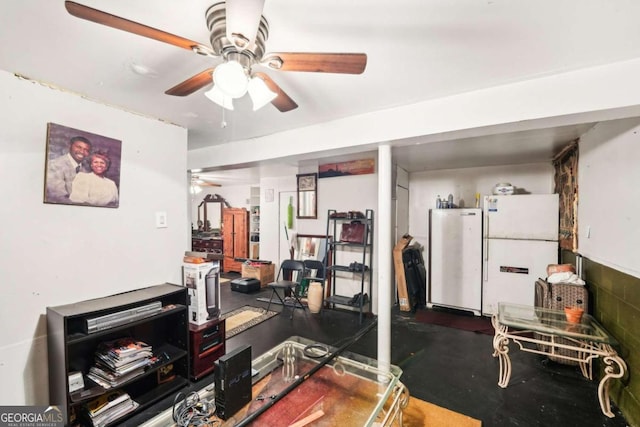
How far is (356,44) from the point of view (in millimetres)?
1345

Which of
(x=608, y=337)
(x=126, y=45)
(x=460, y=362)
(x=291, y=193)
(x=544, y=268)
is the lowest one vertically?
(x=460, y=362)

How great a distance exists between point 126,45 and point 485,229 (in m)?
4.18

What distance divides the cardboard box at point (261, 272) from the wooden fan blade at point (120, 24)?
15.0ft

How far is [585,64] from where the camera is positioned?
1.51 metres

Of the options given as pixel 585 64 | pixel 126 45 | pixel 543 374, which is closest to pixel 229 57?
pixel 126 45

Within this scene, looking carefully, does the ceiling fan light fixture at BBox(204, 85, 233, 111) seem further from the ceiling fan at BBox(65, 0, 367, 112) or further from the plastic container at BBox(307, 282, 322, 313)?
the plastic container at BBox(307, 282, 322, 313)

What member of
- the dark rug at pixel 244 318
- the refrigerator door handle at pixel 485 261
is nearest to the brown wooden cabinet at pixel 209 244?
the dark rug at pixel 244 318

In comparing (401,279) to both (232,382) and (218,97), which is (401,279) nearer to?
(232,382)

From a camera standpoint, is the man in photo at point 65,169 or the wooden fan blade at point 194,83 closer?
the wooden fan blade at point 194,83

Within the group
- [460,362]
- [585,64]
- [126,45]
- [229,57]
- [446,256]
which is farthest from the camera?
[446,256]

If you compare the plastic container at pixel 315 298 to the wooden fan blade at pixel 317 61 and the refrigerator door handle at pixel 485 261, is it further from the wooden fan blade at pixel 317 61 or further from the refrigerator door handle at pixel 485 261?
the wooden fan blade at pixel 317 61

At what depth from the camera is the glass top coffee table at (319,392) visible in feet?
4.43

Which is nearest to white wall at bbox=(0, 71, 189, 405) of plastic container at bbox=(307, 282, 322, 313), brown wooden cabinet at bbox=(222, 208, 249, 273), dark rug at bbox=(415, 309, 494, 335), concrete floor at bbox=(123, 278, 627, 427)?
concrete floor at bbox=(123, 278, 627, 427)

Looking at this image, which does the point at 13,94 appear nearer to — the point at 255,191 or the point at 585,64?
the point at 585,64
